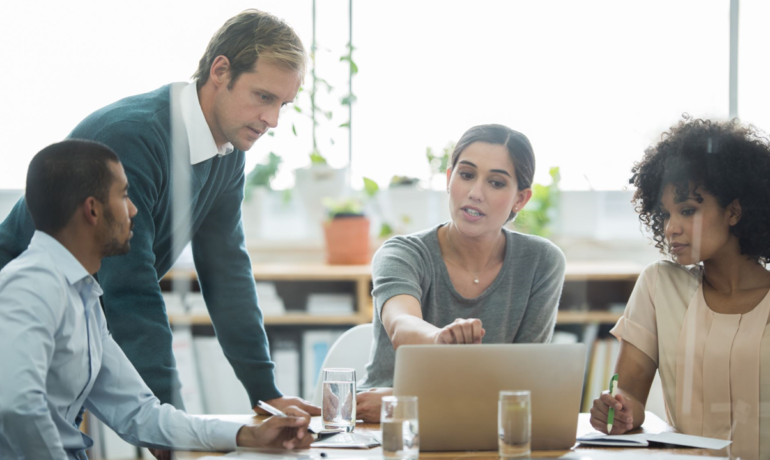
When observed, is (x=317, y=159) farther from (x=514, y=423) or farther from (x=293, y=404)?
(x=514, y=423)

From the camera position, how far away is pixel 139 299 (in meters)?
1.32

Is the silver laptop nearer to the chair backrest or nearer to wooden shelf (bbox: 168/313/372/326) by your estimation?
the chair backrest

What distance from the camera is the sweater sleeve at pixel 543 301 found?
5.41ft

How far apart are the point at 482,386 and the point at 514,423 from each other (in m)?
0.08

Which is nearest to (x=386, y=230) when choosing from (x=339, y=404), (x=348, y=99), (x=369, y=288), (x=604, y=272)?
(x=369, y=288)

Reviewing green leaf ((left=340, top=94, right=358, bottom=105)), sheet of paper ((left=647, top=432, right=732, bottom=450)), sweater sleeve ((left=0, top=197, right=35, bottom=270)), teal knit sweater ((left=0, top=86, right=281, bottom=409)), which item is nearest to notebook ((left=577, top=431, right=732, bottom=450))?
sheet of paper ((left=647, top=432, right=732, bottom=450))

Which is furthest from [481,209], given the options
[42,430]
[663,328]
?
[42,430]

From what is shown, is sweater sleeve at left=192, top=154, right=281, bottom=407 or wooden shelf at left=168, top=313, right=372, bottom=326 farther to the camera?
wooden shelf at left=168, top=313, right=372, bottom=326

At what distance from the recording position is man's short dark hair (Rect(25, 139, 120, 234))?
1.10 m

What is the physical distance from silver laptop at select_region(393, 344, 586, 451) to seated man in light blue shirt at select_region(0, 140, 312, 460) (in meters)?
0.20

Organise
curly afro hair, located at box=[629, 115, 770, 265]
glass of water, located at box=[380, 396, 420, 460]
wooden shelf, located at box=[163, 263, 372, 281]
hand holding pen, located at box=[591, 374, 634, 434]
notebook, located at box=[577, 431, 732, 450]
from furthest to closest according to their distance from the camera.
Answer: wooden shelf, located at box=[163, 263, 372, 281] → curly afro hair, located at box=[629, 115, 770, 265] → hand holding pen, located at box=[591, 374, 634, 434] → notebook, located at box=[577, 431, 732, 450] → glass of water, located at box=[380, 396, 420, 460]

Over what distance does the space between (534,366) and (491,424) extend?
0.35 ft

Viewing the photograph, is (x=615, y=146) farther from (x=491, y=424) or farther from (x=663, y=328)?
(x=491, y=424)

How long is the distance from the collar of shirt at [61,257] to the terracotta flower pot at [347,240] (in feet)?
5.18
